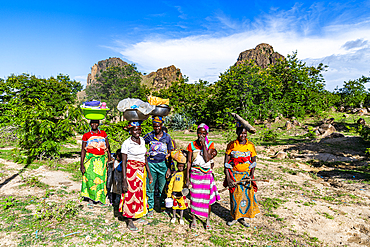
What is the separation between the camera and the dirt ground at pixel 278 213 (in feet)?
11.5

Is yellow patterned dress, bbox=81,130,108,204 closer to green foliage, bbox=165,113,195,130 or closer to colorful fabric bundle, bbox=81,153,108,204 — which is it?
colorful fabric bundle, bbox=81,153,108,204

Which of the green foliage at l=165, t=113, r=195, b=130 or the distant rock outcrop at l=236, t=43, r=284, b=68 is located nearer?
the green foliage at l=165, t=113, r=195, b=130

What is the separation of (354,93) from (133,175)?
34.9m

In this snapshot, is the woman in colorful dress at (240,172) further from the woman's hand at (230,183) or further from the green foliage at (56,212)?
the green foliage at (56,212)

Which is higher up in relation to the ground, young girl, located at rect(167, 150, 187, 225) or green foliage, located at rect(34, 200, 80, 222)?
young girl, located at rect(167, 150, 187, 225)

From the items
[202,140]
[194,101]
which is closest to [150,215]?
[202,140]

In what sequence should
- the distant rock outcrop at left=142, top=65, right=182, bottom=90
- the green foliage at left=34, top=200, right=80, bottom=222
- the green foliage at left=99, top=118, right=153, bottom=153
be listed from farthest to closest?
the distant rock outcrop at left=142, top=65, right=182, bottom=90 < the green foliage at left=99, top=118, right=153, bottom=153 < the green foliage at left=34, top=200, right=80, bottom=222

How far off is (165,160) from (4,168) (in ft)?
18.8

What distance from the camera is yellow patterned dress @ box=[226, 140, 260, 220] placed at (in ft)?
12.3

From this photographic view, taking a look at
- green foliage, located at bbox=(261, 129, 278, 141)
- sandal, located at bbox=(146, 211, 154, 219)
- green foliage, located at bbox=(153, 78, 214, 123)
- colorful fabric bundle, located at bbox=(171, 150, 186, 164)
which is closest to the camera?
colorful fabric bundle, located at bbox=(171, 150, 186, 164)

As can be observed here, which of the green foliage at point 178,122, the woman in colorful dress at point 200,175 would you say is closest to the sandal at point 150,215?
the woman in colorful dress at point 200,175

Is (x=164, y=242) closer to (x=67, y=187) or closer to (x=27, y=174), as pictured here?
(x=67, y=187)

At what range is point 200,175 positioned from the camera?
11.8 feet

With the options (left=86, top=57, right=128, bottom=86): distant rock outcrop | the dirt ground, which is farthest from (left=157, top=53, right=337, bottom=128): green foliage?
(left=86, top=57, right=128, bottom=86): distant rock outcrop
